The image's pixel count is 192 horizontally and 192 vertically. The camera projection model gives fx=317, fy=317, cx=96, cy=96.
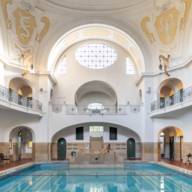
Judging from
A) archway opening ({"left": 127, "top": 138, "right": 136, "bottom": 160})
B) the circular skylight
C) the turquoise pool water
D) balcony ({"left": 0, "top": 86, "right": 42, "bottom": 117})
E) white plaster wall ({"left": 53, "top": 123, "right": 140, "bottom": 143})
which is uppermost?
the circular skylight

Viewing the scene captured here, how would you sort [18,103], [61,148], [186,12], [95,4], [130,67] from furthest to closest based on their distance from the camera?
1. [130,67]
2. [61,148]
3. [95,4]
4. [18,103]
5. [186,12]

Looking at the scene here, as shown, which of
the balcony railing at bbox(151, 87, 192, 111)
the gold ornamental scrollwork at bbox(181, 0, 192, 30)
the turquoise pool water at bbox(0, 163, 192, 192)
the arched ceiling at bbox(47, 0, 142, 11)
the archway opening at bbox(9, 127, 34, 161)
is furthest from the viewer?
the archway opening at bbox(9, 127, 34, 161)

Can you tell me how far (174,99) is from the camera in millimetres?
19469

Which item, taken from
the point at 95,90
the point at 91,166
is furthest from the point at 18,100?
the point at 95,90

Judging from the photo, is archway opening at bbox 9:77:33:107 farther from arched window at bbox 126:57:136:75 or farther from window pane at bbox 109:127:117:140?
arched window at bbox 126:57:136:75

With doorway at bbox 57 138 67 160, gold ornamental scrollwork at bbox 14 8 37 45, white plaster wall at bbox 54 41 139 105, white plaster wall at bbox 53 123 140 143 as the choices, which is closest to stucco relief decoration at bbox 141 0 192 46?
white plaster wall at bbox 54 41 139 105

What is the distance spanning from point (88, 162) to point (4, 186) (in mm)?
8948

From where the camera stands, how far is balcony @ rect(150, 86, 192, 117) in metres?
17.0

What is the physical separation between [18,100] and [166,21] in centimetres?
1095

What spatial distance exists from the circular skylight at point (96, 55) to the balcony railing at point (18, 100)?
631cm

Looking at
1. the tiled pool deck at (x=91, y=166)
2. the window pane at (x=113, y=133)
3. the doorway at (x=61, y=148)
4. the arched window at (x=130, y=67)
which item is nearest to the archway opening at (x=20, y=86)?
the doorway at (x=61, y=148)

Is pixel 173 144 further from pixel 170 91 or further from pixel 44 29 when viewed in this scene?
pixel 44 29

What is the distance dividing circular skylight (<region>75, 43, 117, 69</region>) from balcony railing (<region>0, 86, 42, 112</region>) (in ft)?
20.7

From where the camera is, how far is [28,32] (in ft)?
71.8
